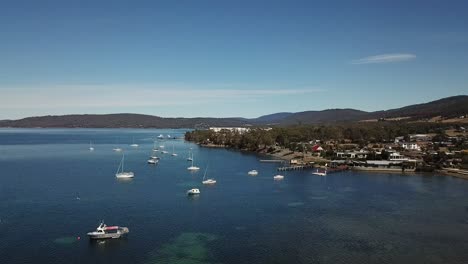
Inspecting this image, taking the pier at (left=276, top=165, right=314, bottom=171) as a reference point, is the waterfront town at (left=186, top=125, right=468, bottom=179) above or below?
above

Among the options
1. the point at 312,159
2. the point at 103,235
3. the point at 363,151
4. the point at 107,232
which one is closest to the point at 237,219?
the point at 107,232

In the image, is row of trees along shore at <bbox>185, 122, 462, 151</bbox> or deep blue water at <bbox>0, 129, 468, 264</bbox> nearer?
deep blue water at <bbox>0, 129, 468, 264</bbox>

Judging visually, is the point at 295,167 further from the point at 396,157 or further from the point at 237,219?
the point at 237,219

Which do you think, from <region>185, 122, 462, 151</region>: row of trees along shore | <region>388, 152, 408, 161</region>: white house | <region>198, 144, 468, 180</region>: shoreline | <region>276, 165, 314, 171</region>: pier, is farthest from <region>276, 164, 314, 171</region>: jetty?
<region>185, 122, 462, 151</region>: row of trees along shore

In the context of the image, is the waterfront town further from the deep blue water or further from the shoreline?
the deep blue water

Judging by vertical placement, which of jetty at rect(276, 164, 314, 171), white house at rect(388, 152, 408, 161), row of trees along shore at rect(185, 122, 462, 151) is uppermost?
row of trees along shore at rect(185, 122, 462, 151)

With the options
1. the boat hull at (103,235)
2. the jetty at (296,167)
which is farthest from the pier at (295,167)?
the boat hull at (103,235)

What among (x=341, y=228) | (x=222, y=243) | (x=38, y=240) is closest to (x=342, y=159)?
(x=341, y=228)

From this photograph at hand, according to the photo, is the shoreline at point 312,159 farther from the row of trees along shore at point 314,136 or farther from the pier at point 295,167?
the row of trees along shore at point 314,136
